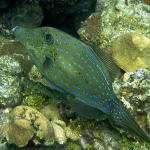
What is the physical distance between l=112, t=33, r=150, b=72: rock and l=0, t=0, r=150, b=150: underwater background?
Answer: 0.02 metres

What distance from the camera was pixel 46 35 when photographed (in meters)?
2.77

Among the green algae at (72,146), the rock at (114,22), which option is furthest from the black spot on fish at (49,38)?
the rock at (114,22)

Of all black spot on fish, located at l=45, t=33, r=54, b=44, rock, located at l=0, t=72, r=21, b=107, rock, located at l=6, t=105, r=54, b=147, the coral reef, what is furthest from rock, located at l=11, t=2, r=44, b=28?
the coral reef

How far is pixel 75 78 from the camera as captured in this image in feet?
9.45

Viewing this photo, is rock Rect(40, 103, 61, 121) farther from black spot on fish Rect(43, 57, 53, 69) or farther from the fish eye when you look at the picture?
the fish eye

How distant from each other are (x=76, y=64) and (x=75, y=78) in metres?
0.24

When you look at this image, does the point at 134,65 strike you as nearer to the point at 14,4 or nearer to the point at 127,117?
the point at 127,117

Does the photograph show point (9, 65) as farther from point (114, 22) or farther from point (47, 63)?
point (114, 22)

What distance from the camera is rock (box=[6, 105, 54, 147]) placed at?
9.11 feet

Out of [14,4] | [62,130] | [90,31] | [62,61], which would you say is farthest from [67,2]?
[62,130]

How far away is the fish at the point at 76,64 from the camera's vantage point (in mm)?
2826

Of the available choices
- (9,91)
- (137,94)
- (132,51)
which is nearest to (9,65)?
(9,91)

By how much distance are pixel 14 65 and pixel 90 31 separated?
261 centimetres

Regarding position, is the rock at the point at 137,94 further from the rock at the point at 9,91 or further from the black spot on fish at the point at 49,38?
the rock at the point at 9,91
